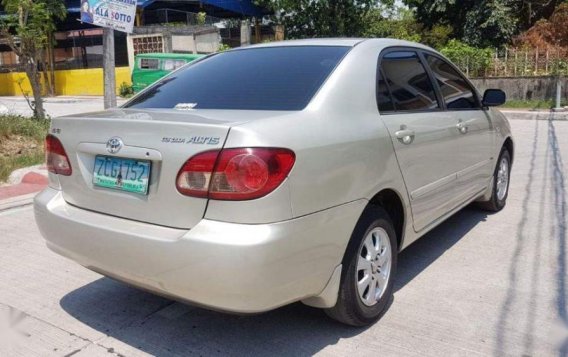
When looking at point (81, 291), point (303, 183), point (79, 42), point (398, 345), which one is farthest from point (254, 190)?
point (79, 42)

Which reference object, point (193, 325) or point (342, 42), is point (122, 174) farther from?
point (342, 42)

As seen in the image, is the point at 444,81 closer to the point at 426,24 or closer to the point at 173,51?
the point at 173,51

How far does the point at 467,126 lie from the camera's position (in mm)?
4203

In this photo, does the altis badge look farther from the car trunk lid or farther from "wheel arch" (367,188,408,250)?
"wheel arch" (367,188,408,250)

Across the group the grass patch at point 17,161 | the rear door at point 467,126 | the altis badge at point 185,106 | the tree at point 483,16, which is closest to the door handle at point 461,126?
the rear door at point 467,126

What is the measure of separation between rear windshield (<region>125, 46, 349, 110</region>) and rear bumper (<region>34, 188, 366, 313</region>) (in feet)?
2.28

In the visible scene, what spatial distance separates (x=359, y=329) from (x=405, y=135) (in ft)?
3.86

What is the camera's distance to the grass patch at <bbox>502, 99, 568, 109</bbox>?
15.6 metres

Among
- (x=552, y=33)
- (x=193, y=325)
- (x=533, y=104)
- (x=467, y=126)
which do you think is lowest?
(x=193, y=325)

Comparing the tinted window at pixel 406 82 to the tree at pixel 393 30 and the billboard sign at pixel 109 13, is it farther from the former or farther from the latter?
the tree at pixel 393 30

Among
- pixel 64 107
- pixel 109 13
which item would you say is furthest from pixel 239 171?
pixel 64 107

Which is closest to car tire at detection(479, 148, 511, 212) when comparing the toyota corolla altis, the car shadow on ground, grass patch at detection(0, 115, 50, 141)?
the toyota corolla altis

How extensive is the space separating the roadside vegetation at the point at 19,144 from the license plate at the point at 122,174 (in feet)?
15.9

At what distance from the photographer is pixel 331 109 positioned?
9.27ft
